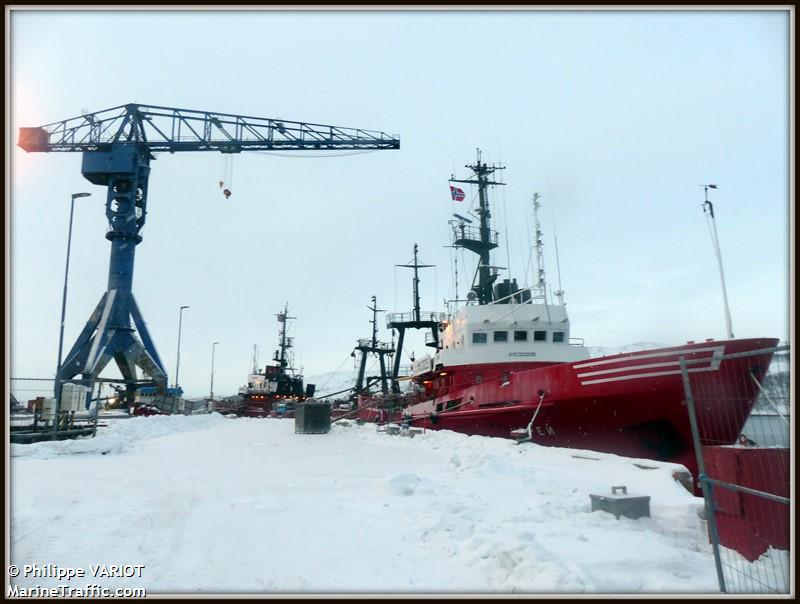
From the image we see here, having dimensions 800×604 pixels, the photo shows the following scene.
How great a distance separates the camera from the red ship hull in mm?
7977

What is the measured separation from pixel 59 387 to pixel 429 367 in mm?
14241

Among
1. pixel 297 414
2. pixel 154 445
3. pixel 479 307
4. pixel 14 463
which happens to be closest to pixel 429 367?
pixel 479 307

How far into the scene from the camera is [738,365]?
8055 millimetres

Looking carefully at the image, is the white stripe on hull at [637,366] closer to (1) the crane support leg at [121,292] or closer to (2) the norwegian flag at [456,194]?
(2) the norwegian flag at [456,194]

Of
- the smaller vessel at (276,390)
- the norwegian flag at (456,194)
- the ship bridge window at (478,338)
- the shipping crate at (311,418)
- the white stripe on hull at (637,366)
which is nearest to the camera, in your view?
the white stripe on hull at (637,366)

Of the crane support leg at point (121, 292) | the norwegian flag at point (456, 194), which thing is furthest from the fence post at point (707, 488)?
the crane support leg at point (121, 292)

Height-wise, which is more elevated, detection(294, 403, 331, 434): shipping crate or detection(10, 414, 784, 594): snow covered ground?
detection(10, 414, 784, 594): snow covered ground

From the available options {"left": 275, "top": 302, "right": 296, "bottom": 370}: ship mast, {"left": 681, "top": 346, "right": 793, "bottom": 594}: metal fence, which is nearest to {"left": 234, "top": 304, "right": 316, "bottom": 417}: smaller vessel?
{"left": 275, "top": 302, "right": 296, "bottom": 370}: ship mast

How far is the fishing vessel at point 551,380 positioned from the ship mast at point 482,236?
0.17 feet

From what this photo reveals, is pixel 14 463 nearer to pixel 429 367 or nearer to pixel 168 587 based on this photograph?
pixel 168 587

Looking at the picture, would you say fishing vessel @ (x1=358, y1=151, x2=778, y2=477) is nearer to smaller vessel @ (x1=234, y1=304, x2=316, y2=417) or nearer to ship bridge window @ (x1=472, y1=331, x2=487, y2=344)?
ship bridge window @ (x1=472, y1=331, x2=487, y2=344)

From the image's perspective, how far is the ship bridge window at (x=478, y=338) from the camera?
1739 centimetres

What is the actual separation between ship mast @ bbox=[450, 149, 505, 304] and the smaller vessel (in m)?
29.7

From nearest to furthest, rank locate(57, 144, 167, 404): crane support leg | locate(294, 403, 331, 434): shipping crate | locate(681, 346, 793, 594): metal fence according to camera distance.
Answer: locate(681, 346, 793, 594): metal fence → locate(294, 403, 331, 434): shipping crate → locate(57, 144, 167, 404): crane support leg
